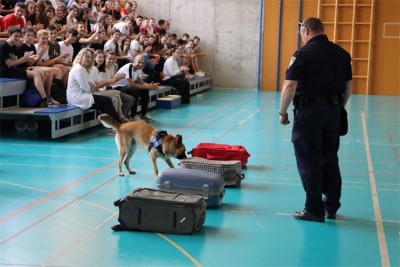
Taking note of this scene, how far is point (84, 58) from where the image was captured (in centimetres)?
1030

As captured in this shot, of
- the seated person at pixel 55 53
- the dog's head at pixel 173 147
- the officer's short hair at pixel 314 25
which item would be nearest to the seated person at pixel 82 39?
the seated person at pixel 55 53

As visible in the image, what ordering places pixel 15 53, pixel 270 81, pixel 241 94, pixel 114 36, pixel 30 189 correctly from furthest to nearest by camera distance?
pixel 270 81 → pixel 241 94 → pixel 114 36 → pixel 15 53 → pixel 30 189

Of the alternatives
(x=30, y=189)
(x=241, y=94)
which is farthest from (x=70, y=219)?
(x=241, y=94)

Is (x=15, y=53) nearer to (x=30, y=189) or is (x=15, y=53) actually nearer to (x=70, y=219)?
(x=30, y=189)

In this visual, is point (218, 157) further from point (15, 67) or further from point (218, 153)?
point (15, 67)

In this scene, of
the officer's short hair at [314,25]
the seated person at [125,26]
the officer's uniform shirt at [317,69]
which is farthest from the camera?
the seated person at [125,26]

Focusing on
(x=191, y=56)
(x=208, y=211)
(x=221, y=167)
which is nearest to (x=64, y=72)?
(x=221, y=167)

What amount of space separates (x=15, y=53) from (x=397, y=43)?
1405 cm

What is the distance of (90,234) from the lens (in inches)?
203

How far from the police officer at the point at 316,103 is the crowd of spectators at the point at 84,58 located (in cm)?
561

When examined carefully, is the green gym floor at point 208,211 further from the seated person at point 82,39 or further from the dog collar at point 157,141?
the seated person at point 82,39

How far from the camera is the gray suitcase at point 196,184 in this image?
6.07 m

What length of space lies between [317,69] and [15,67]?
6779mm

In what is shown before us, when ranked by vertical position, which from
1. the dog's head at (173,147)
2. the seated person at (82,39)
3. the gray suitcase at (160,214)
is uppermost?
the seated person at (82,39)
